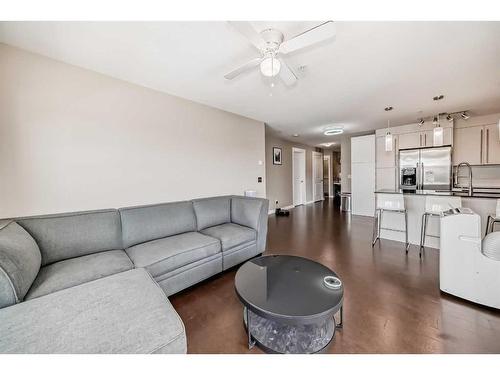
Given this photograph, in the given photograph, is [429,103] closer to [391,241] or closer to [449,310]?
[391,241]

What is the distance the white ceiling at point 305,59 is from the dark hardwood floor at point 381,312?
7.76ft

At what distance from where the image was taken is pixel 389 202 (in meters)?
3.22

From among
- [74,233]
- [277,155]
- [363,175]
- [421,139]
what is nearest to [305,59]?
[74,233]

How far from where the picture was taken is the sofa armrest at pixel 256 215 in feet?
8.70

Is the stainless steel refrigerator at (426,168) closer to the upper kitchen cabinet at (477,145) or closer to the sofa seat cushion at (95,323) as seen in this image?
the upper kitchen cabinet at (477,145)

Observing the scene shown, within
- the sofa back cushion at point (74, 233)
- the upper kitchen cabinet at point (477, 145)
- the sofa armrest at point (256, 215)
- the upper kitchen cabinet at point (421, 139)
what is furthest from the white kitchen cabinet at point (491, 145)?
the sofa back cushion at point (74, 233)

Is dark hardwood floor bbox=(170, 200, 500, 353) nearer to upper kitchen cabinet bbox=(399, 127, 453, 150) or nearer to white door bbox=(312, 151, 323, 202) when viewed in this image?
upper kitchen cabinet bbox=(399, 127, 453, 150)

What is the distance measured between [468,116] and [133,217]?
6161 millimetres

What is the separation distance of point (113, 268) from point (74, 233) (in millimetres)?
653

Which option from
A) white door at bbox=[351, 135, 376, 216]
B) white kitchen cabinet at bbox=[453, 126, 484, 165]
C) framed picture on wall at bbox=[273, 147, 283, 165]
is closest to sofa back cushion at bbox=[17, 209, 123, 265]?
framed picture on wall at bbox=[273, 147, 283, 165]

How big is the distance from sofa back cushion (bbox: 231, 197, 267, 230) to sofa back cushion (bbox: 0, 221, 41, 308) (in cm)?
201

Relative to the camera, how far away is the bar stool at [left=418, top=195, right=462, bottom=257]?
105 inches

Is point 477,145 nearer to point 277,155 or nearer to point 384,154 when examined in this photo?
point 384,154

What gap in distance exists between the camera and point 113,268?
1.56 metres
